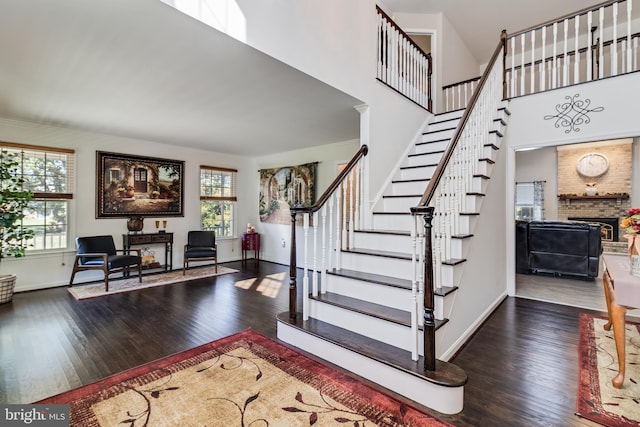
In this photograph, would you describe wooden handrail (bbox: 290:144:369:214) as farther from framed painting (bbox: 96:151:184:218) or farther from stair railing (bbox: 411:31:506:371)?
framed painting (bbox: 96:151:184:218)

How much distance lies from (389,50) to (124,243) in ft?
17.5

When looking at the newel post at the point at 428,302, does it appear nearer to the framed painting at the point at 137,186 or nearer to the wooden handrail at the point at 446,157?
the wooden handrail at the point at 446,157

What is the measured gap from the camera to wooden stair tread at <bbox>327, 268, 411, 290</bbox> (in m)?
2.39

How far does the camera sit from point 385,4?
5.16 metres

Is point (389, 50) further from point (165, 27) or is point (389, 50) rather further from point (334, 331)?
point (334, 331)

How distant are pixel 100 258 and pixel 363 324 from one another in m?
4.37

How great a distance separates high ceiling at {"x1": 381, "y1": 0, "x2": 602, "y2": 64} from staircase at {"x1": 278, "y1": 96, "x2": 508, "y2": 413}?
10.3 ft

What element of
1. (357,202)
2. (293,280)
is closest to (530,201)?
(357,202)

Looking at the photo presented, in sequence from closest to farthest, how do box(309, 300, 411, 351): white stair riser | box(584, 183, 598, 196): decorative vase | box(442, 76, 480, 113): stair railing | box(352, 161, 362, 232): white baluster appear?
box(309, 300, 411, 351): white stair riser → box(352, 161, 362, 232): white baluster → box(442, 76, 480, 113): stair railing → box(584, 183, 598, 196): decorative vase

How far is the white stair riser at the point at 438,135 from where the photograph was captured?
13.7 feet

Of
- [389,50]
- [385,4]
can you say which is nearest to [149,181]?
[389,50]

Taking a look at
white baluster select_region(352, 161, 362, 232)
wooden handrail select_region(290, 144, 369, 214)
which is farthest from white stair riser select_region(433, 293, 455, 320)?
white baluster select_region(352, 161, 362, 232)

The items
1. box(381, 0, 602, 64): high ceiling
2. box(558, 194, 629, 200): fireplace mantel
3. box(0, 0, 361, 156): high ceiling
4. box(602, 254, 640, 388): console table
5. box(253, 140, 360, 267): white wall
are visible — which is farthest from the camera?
box(558, 194, 629, 200): fireplace mantel

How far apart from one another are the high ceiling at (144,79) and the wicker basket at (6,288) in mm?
2212
